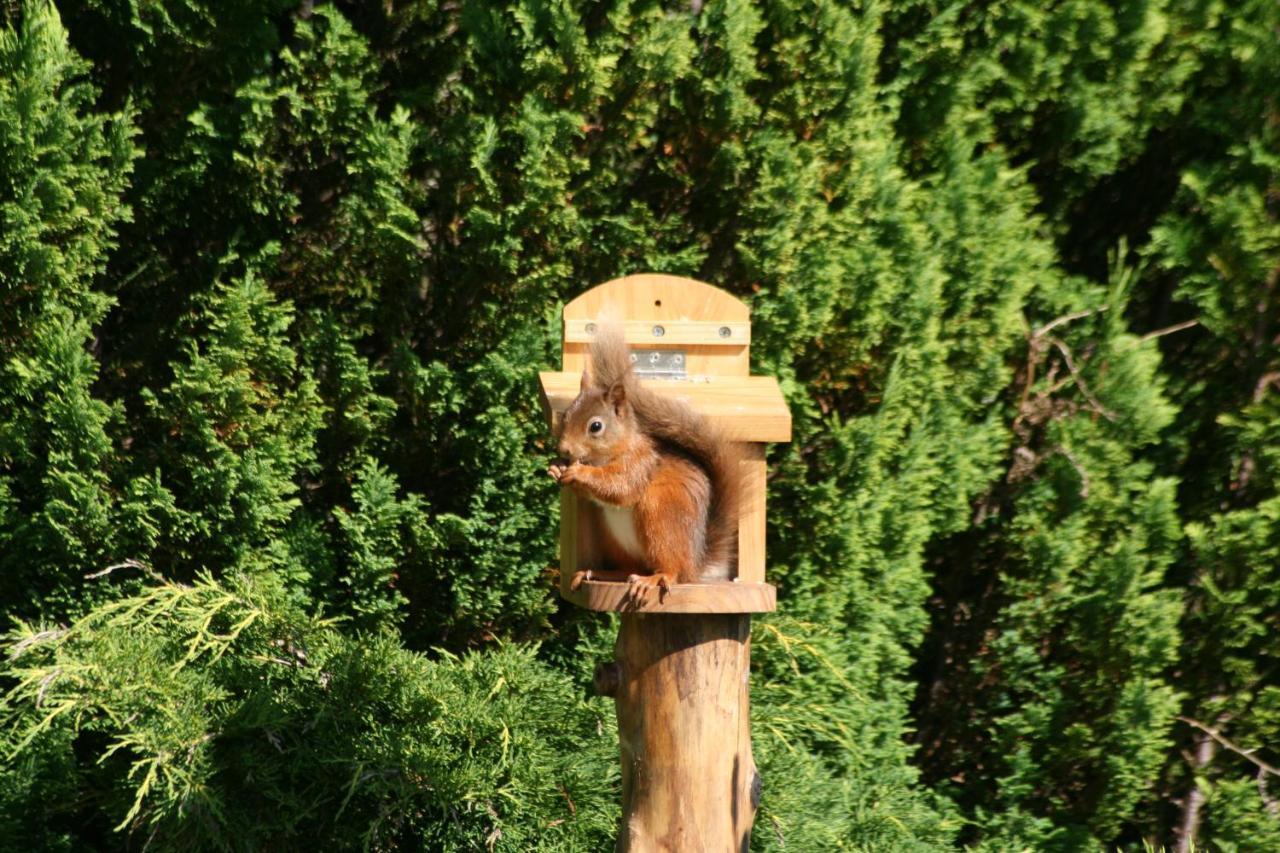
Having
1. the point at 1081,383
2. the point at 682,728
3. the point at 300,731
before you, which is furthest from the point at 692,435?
the point at 1081,383

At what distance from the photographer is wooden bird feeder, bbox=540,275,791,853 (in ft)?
7.48

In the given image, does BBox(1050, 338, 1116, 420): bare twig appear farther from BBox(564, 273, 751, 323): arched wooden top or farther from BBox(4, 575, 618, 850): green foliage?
BBox(4, 575, 618, 850): green foliage

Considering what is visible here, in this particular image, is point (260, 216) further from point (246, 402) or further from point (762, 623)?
point (762, 623)

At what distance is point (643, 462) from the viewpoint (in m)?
2.31

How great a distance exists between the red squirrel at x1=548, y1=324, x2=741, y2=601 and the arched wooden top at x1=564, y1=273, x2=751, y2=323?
34 cm

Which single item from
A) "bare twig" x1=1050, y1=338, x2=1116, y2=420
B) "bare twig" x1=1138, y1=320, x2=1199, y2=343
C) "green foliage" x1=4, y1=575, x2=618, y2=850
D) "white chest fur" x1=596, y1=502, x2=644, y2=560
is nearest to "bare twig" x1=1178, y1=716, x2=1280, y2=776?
"bare twig" x1=1050, y1=338, x2=1116, y2=420

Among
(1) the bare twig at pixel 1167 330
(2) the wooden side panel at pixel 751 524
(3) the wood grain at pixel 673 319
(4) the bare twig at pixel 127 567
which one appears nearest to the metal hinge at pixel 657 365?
(3) the wood grain at pixel 673 319

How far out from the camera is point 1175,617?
3598mm

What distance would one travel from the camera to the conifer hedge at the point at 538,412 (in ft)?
9.48

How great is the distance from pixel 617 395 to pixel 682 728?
0.57 metres

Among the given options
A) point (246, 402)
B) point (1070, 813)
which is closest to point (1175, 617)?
point (1070, 813)

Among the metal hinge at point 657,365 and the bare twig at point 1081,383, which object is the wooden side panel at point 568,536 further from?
the bare twig at point 1081,383

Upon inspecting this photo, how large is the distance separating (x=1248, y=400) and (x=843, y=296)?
1277mm

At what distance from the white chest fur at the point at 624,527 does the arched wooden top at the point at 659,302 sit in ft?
1.45
